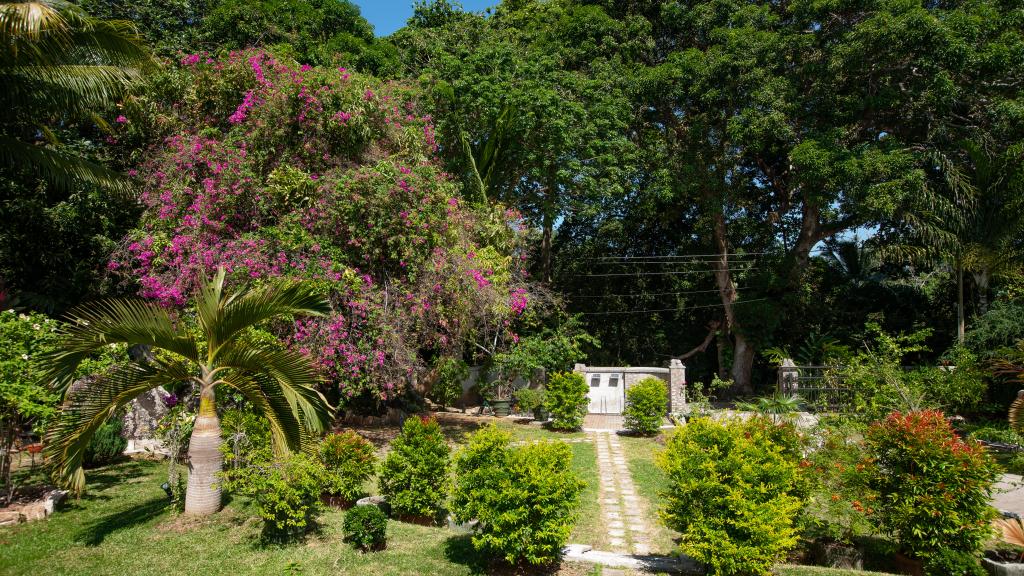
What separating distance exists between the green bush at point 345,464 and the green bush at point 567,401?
7.00 m

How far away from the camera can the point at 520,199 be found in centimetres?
1816

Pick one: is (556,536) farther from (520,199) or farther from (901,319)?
(901,319)

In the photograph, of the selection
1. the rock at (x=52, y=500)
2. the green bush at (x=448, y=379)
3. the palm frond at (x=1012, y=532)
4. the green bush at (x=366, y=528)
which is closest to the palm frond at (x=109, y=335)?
the rock at (x=52, y=500)

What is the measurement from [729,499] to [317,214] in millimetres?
8150

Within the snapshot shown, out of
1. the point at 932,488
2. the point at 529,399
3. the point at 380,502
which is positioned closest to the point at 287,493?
the point at 380,502

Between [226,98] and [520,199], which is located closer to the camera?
[226,98]

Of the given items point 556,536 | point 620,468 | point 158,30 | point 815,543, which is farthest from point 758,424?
point 158,30

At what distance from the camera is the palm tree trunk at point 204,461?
6516 millimetres

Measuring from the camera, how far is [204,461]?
21.4 feet

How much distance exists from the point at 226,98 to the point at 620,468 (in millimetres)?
10012

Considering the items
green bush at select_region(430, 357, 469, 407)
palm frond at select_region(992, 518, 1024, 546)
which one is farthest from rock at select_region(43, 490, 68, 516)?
palm frond at select_region(992, 518, 1024, 546)

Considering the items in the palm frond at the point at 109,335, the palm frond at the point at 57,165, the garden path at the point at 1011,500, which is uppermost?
the palm frond at the point at 57,165

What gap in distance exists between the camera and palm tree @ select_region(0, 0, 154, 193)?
7309 mm

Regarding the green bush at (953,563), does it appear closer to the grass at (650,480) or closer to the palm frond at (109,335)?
the grass at (650,480)
